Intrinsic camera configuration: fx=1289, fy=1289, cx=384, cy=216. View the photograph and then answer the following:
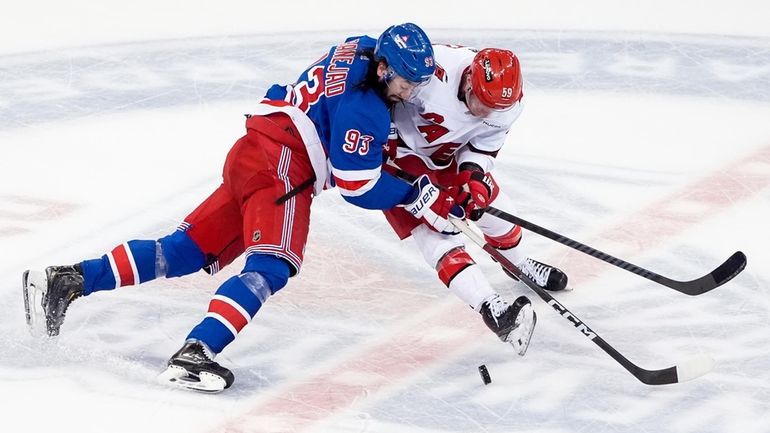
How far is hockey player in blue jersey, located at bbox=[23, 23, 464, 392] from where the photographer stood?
3.77 meters

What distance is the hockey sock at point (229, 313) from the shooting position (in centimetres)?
376

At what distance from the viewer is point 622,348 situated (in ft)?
13.5

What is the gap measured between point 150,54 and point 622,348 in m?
3.34

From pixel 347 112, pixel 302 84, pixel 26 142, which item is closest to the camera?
pixel 347 112

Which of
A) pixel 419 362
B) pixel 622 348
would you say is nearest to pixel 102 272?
pixel 419 362

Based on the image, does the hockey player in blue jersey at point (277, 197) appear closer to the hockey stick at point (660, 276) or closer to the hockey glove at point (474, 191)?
the hockey glove at point (474, 191)

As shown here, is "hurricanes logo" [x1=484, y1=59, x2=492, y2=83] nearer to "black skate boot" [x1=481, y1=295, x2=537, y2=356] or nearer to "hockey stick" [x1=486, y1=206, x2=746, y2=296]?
"hockey stick" [x1=486, y1=206, x2=746, y2=296]

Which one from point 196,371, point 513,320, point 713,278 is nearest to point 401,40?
point 513,320

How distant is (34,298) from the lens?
13.0 feet

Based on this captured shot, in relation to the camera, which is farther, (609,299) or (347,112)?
(609,299)

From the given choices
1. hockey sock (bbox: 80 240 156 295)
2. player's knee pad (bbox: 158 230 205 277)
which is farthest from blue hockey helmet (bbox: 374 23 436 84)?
hockey sock (bbox: 80 240 156 295)

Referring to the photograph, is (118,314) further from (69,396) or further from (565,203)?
(565,203)

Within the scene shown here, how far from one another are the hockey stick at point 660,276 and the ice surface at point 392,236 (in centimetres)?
18

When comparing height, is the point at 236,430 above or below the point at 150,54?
below
